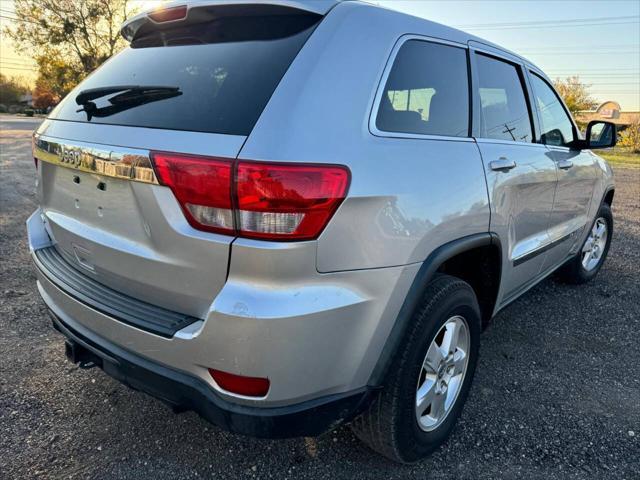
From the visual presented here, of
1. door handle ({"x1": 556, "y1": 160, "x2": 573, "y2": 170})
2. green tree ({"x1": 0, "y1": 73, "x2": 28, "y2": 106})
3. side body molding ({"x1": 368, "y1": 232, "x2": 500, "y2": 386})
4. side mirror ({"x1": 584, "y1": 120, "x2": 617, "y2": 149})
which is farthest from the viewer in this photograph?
green tree ({"x1": 0, "y1": 73, "x2": 28, "y2": 106})

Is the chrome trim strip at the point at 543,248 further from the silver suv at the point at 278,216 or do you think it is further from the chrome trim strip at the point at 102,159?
the chrome trim strip at the point at 102,159

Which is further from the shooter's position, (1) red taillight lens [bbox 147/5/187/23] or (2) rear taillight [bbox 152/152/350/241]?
(1) red taillight lens [bbox 147/5/187/23]

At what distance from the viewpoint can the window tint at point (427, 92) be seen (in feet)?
6.19

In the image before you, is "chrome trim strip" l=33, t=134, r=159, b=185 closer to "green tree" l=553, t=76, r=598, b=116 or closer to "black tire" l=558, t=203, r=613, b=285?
"black tire" l=558, t=203, r=613, b=285

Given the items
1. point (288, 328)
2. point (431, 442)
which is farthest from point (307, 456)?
point (288, 328)

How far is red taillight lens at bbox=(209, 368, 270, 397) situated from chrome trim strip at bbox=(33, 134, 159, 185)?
67cm

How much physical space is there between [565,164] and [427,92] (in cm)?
159

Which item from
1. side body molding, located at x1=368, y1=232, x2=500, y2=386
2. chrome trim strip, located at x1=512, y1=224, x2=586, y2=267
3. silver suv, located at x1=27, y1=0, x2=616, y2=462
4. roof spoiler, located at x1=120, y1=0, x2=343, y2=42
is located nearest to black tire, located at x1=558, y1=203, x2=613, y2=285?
chrome trim strip, located at x1=512, y1=224, x2=586, y2=267

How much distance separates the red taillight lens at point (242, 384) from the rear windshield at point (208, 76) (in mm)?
788

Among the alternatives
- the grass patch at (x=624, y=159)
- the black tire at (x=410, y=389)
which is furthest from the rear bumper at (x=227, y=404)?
the grass patch at (x=624, y=159)

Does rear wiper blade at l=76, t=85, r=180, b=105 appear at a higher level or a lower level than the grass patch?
higher

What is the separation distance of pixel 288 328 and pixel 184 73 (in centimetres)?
111

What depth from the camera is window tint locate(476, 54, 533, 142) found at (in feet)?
8.36

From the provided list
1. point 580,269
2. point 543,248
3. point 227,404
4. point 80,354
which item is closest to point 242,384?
point 227,404
